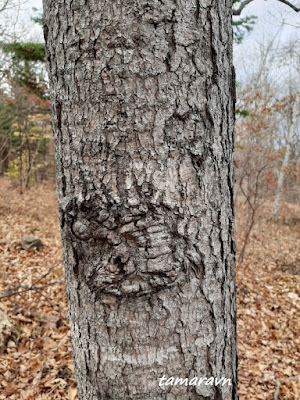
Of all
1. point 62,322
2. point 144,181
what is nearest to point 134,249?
point 144,181

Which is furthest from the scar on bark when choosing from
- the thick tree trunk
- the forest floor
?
the forest floor

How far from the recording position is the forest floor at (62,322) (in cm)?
294

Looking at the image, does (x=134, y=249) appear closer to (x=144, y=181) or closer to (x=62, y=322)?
(x=144, y=181)

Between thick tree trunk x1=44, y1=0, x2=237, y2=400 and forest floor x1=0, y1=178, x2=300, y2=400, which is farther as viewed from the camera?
forest floor x1=0, y1=178, x2=300, y2=400

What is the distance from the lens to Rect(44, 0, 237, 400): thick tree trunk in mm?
650

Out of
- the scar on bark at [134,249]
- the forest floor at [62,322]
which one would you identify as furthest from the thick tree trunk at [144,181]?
the forest floor at [62,322]

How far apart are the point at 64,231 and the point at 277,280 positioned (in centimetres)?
601

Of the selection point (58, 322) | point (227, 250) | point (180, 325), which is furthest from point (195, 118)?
point (58, 322)

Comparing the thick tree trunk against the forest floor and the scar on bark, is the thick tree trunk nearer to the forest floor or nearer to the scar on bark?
the scar on bark

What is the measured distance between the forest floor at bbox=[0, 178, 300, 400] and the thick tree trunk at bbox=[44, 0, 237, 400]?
2.28 meters

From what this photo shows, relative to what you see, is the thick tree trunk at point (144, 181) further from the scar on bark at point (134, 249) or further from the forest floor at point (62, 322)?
the forest floor at point (62, 322)

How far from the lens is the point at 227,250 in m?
0.78

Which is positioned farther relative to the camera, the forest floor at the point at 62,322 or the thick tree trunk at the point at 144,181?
the forest floor at the point at 62,322

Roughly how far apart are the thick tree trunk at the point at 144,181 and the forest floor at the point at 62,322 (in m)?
2.28
